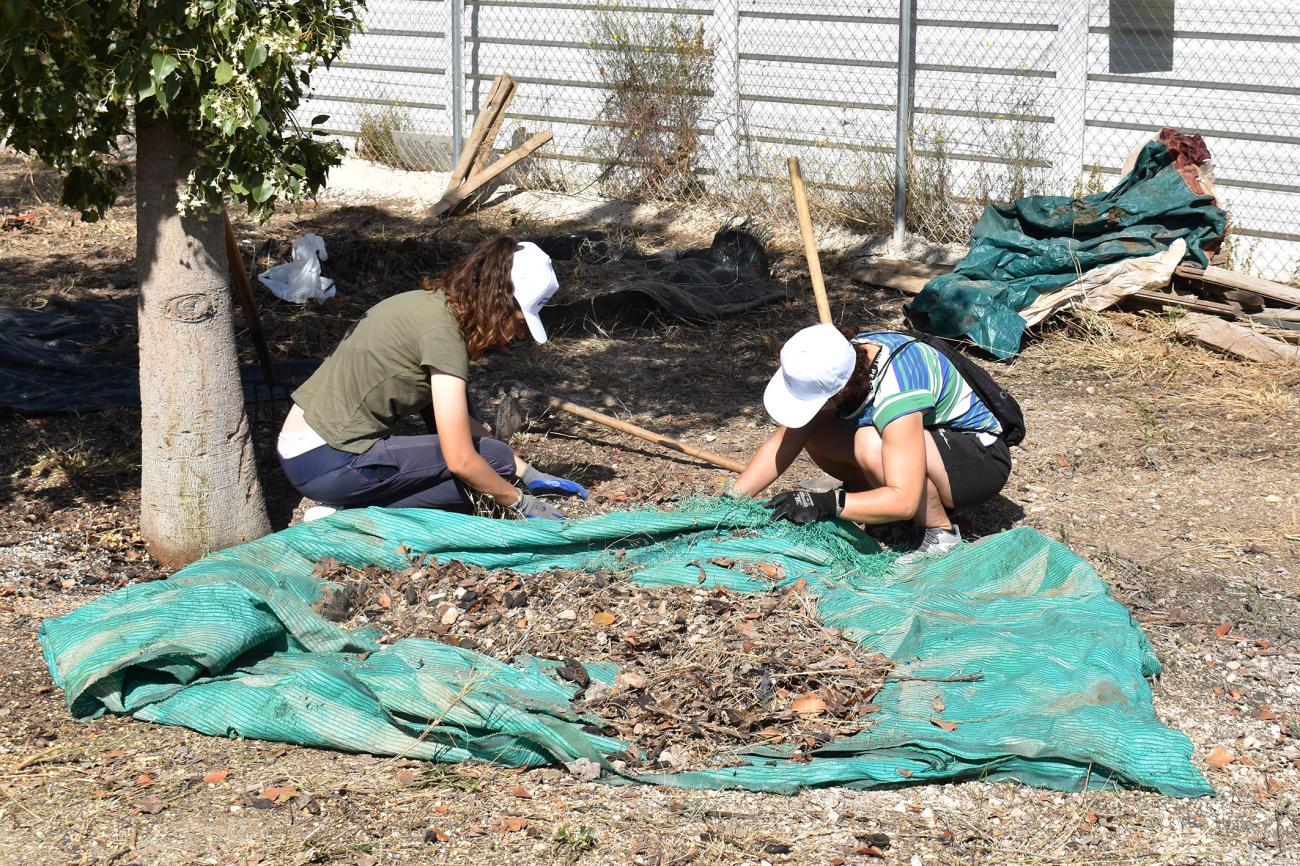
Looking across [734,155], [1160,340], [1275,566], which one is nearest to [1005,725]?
[1275,566]

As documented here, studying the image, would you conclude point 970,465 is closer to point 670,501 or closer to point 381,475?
point 670,501

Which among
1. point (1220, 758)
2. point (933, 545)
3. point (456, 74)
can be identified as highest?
point (456, 74)

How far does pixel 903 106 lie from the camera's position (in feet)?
26.7

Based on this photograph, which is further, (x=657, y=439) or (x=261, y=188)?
(x=657, y=439)

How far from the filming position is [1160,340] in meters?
6.65

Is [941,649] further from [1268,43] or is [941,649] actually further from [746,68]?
[746,68]

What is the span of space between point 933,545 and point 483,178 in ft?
19.6

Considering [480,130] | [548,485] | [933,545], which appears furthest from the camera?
[480,130]

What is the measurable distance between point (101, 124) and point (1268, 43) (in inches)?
250

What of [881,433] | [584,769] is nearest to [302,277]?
[881,433]

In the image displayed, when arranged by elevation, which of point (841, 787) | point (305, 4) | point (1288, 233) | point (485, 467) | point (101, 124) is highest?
point (305, 4)

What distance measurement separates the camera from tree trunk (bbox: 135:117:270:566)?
4.15m

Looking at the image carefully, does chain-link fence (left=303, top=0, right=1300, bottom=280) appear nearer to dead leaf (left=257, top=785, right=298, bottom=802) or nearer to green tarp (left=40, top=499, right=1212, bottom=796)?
green tarp (left=40, top=499, right=1212, bottom=796)

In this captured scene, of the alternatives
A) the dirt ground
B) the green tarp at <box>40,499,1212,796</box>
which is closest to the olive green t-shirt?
the green tarp at <box>40,499,1212,796</box>
